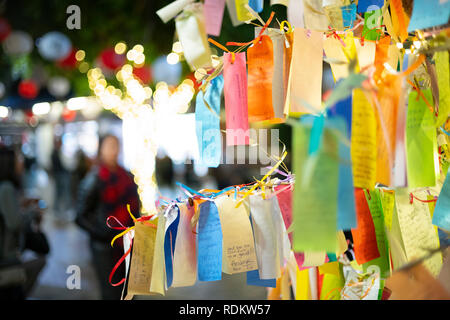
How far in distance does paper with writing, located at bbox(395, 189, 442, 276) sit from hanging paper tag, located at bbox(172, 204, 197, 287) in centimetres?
42

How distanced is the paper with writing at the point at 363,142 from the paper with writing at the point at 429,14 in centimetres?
14

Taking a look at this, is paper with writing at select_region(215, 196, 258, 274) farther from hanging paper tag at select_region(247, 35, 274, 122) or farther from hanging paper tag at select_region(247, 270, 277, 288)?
hanging paper tag at select_region(247, 35, 274, 122)

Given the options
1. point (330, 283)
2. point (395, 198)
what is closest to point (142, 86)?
point (330, 283)

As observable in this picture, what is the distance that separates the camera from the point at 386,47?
89cm

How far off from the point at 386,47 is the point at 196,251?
0.56m

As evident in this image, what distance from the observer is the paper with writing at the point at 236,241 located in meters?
0.92

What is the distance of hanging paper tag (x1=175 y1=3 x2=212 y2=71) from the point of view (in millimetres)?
941

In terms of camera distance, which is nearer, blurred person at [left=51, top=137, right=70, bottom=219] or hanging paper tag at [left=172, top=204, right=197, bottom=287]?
hanging paper tag at [left=172, top=204, right=197, bottom=287]

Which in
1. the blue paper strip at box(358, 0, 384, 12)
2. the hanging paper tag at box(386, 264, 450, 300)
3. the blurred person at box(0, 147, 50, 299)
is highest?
the blue paper strip at box(358, 0, 384, 12)

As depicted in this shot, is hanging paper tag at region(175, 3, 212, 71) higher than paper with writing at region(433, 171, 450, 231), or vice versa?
hanging paper tag at region(175, 3, 212, 71)

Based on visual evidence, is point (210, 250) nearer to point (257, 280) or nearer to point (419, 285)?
point (257, 280)

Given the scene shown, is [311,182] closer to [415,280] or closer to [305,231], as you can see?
[305,231]

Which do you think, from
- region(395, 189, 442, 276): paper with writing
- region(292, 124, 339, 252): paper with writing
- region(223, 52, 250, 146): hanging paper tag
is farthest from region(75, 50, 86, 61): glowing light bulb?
region(292, 124, 339, 252): paper with writing

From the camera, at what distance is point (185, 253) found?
935 mm
